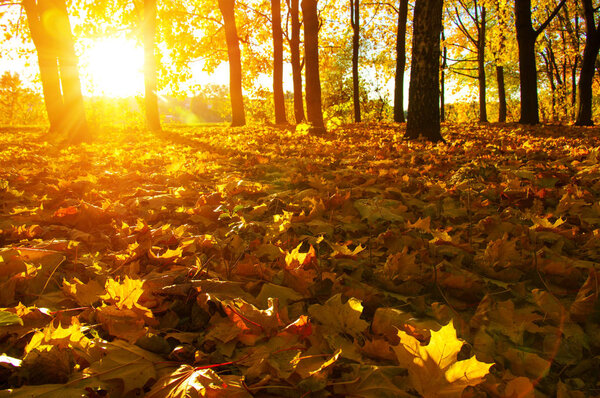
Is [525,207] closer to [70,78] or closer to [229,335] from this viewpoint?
[229,335]

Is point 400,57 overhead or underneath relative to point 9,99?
underneath

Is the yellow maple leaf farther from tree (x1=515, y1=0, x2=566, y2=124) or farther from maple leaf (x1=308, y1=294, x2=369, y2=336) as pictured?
tree (x1=515, y1=0, x2=566, y2=124)

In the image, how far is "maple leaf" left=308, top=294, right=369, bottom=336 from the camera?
115 cm

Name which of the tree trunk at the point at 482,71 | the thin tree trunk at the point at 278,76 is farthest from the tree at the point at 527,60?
the thin tree trunk at the point at 278,76

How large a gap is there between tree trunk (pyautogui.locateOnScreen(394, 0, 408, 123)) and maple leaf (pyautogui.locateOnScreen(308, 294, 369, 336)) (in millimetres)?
14074

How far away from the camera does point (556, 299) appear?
1.36 metres

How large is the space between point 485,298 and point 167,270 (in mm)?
1290

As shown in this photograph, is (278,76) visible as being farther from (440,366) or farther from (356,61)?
(440,366)

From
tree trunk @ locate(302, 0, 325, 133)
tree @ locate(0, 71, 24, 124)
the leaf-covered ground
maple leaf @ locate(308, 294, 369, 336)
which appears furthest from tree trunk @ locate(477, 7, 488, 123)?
tree @ locate(0, 71, 24, 124)

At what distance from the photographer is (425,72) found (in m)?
6.45

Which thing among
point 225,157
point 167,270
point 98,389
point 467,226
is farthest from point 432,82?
point 98,389

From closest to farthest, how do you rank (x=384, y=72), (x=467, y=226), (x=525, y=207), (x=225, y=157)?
(x=467, y=226), (x=525, y=207), (x=225, y=157), (x=384, y=72)

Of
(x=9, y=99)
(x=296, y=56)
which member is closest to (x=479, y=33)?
(x=296, y=56)

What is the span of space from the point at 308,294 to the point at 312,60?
8385 millimetres
